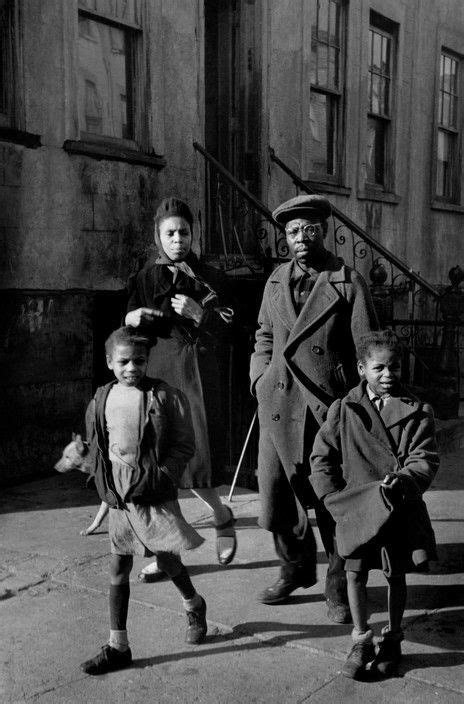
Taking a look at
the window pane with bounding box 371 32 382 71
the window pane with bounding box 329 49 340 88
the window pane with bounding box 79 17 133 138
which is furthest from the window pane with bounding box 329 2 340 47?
the window pane with bounding box 79 17 133 138

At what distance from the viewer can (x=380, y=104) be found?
11812 mm

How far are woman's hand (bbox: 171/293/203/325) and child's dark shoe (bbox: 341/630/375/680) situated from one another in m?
1.91

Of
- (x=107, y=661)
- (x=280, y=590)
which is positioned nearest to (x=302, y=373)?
(x=280, y=590)

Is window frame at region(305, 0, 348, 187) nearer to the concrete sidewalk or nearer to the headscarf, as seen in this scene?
the headscarf

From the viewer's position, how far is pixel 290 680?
3299 millimetres

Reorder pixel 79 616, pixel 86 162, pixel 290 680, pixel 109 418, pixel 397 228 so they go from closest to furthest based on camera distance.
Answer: pixel 290 680 < pixel 109 418 < pixel 79 616 < pixel 86 162 < pixel 397 228

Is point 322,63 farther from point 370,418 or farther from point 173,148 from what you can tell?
point 370,418

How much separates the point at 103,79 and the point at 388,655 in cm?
580

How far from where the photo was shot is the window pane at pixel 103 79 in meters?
7.32

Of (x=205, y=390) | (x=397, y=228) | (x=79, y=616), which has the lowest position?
(x=79, y=616)

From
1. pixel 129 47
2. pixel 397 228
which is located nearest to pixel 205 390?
pixel 129 47

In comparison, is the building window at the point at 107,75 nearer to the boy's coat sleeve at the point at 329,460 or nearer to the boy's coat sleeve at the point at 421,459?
the boy's coat sleeve at the point at 329,460

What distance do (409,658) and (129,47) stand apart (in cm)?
618

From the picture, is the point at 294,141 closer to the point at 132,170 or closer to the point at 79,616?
the point at 132,170
